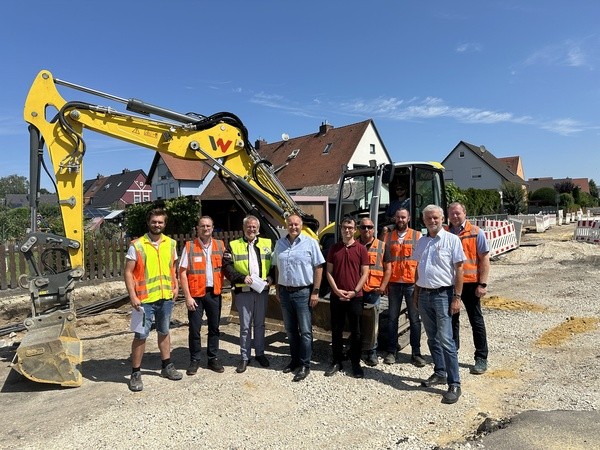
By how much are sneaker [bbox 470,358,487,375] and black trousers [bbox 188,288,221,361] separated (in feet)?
10.2

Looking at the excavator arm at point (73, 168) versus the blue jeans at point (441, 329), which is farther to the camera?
the excavator arm at point (73, 168)

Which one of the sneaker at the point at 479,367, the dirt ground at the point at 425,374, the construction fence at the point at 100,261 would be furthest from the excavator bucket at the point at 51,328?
the sneaker at the point at 479,367

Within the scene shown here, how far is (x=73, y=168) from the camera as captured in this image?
18.7 ft

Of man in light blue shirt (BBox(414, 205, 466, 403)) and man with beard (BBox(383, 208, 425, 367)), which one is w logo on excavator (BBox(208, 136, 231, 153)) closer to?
man with beard (BBox(383, 208, 425, 367))

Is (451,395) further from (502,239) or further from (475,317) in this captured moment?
(502,239)

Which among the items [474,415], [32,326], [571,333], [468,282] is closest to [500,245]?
[571,333]

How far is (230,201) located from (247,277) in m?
14.6

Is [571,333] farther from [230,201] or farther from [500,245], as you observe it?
[230,201]

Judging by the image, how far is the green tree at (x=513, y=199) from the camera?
3697 cm

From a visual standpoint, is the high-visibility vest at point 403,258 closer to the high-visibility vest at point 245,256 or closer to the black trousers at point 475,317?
the black trousers at point 475,317

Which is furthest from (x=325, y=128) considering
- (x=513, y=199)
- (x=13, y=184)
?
(x=13, y=184)

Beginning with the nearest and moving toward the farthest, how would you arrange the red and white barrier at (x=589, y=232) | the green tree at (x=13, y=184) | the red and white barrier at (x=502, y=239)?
the red and white barrier at (x=502, y=239), the red and white barrier at (x=589, y=232), the green tree at (x=13, y=184)

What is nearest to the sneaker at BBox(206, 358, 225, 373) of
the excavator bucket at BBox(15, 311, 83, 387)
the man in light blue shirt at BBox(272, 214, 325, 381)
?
the man in light blue shirt at BBox(272, 214, 325, 381)

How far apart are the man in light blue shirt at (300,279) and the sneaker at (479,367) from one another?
194 centimetres
